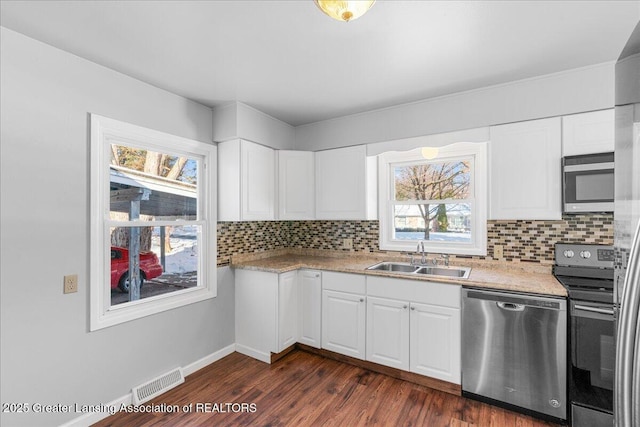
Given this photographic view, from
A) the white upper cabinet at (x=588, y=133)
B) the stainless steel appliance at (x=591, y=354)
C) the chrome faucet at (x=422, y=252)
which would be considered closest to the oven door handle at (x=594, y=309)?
the stainless steel appliance at (x=591, y=354)

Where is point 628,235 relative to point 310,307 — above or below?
above

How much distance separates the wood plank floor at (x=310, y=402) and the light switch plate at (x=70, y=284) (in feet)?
3.02

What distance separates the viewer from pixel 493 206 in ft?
8.27

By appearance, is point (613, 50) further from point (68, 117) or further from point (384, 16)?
point (68, 117)

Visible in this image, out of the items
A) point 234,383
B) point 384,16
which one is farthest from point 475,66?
point 234,383

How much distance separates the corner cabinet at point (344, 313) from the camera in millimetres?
2713

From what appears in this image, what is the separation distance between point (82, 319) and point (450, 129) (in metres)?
3.17

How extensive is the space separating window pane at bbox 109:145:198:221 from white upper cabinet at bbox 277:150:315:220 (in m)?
0.89

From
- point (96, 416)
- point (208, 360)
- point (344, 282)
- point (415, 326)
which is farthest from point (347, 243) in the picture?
point (96, 416)

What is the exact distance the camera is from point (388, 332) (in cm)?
258

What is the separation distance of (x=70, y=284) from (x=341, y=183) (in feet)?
7.90

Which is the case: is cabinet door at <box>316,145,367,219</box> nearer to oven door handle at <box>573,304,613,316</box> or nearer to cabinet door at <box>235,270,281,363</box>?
cabinet door at <box>235,270,281,363</box>

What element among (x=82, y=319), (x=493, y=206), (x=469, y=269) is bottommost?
(x=82, y=319)

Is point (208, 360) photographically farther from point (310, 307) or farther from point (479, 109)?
point (479, 109)
